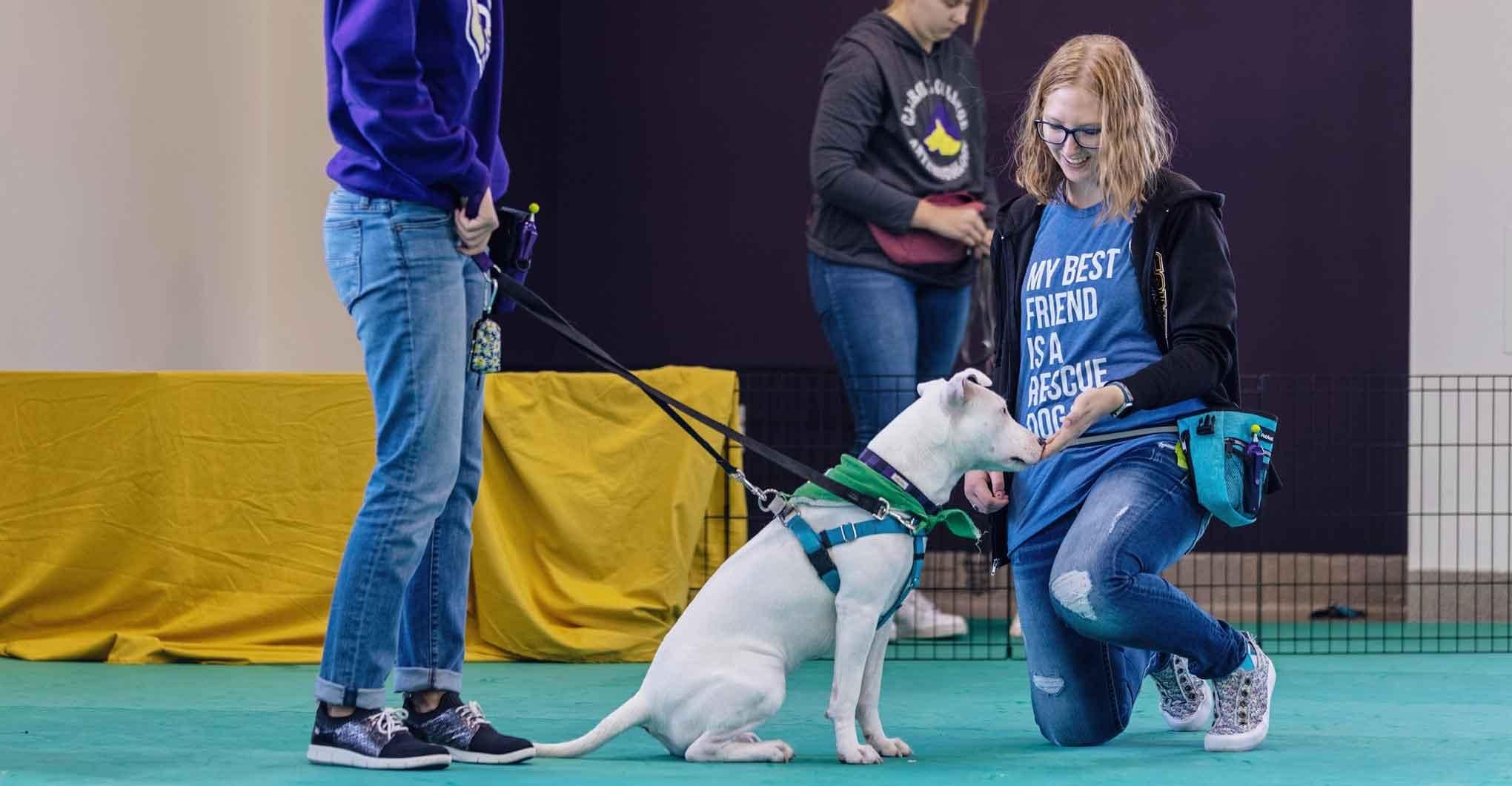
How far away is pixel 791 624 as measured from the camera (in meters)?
2.70

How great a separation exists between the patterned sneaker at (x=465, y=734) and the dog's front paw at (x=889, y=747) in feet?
1.79

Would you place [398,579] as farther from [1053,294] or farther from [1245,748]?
[1245,748]

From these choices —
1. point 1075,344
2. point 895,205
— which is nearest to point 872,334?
point 895,205

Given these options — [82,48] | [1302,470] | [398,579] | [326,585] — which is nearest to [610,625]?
[326,585]

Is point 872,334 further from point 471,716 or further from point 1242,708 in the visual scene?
point 471,716

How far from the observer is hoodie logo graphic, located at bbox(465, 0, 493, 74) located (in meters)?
2.58

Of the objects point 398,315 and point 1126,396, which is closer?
point 398,315

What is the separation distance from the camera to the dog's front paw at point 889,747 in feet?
9.12

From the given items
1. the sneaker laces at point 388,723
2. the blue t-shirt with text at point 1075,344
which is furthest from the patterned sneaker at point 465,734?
the blue t-shirt with text at point 1075,344

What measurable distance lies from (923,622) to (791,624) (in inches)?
77.5

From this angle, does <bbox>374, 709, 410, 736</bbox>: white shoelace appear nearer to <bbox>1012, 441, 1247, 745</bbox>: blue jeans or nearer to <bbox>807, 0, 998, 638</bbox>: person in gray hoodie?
<bbox>1012, 441, 1247, 745</bbox>: blue jeans


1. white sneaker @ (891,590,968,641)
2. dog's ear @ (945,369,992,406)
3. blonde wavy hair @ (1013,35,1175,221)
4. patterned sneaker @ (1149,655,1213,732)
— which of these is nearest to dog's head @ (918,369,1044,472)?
dog's ear @ (945,369,992,406)

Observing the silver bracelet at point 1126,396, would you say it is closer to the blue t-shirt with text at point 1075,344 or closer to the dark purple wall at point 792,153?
the blue t-shirt with text at point 1075,344

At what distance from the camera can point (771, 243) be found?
5.80m
